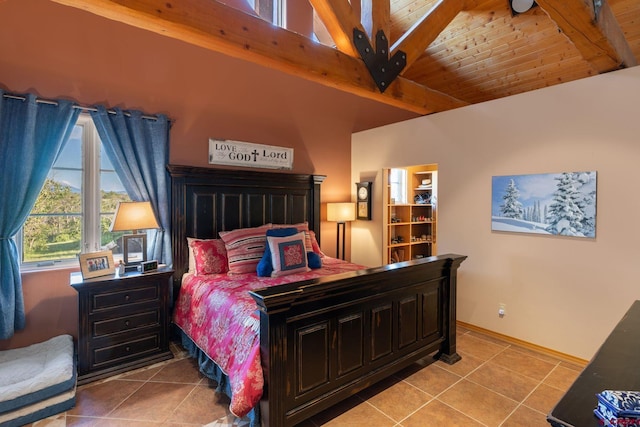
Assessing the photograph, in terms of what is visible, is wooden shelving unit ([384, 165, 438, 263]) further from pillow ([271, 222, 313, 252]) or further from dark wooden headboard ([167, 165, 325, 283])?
pillow ([271, 222, 313, 252])

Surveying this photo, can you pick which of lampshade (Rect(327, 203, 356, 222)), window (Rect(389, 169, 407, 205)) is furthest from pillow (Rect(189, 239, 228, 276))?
Answer: window (Rect(389, 169, 407, 205))

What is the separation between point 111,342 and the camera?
8.64 feet

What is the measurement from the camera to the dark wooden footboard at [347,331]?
184 centimetres

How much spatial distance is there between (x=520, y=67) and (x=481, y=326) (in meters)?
3.37

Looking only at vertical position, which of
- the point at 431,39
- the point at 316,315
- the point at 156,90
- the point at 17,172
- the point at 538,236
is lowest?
the point at 316,315

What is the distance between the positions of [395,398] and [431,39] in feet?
10.5

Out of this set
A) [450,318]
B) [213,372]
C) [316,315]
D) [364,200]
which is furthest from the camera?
[364,200]

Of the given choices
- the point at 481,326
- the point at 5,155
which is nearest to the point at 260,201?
the point at 5,155

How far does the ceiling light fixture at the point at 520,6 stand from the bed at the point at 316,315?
2.95m

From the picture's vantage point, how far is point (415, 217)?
18.2 ft

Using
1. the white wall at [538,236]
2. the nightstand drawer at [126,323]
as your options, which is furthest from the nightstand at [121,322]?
the white wall at [538,236]

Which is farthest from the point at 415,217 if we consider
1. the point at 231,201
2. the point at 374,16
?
the point at 374,16

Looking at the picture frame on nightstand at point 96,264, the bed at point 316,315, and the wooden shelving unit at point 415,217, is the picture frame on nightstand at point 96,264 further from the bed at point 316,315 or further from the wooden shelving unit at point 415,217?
the wooden shelving unit at point 415,217

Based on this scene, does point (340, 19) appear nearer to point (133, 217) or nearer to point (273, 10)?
point (273, 10)
